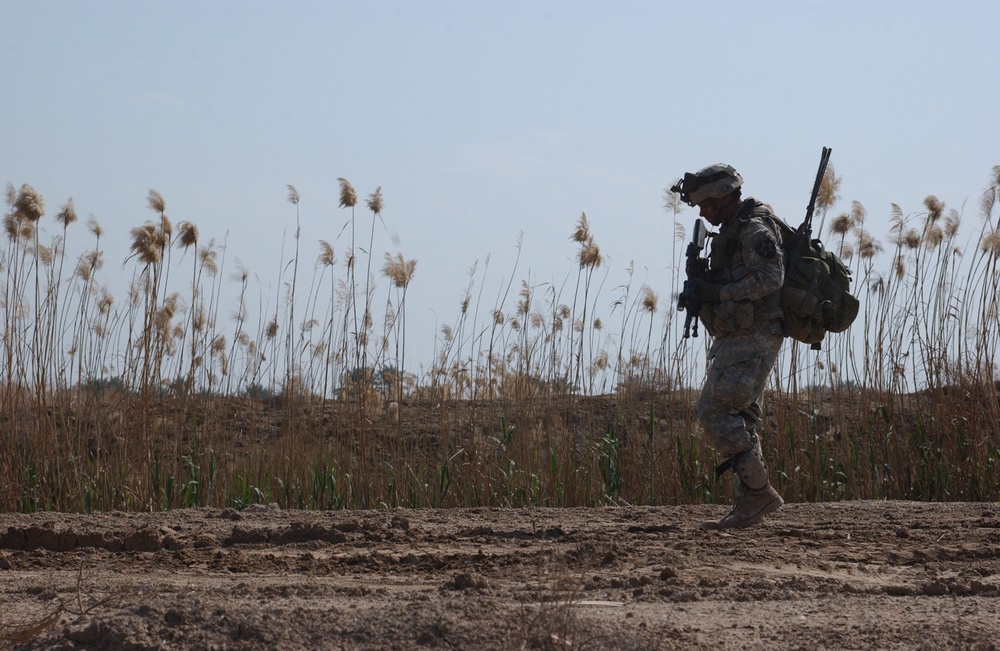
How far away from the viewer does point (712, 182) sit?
562 cm

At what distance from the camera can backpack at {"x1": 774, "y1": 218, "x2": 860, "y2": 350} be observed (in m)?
5.47

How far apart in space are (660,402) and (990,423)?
228 cm

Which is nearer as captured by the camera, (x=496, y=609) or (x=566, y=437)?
(x=496, y=609)

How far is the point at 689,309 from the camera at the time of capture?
5.58 metres

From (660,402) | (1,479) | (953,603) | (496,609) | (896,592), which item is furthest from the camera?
(660,402)

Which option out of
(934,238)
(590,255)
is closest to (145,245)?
(590,255)

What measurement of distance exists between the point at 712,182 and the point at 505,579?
2.40 m

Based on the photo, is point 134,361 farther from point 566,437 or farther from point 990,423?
point 990,423

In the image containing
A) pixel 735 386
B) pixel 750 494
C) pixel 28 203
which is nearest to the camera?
pixel 735 386

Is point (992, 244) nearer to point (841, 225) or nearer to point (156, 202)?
point (841, 225)

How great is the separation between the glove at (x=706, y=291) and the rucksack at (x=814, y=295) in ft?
1.08

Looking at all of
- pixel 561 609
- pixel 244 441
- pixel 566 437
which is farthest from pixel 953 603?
pixel 244 441

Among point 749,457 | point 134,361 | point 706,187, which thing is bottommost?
point 749,457

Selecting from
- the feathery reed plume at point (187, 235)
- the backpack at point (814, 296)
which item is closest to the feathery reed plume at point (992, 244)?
the backpack at point (814, 296)
